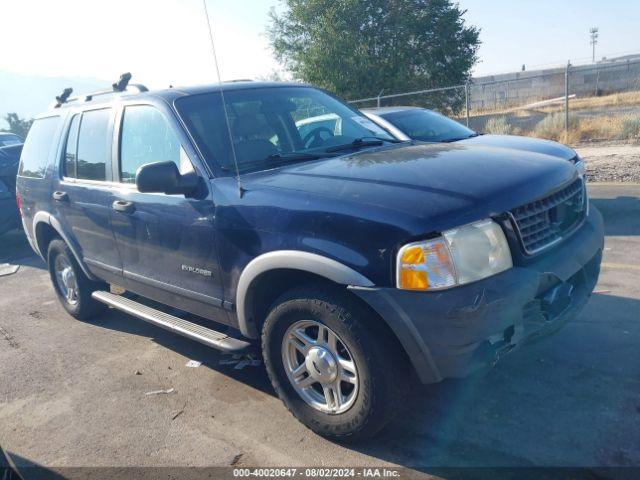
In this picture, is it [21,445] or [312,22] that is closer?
[21,445]

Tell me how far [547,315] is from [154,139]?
280 cm

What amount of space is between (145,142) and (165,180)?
892mm

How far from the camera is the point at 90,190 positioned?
4.64 metres

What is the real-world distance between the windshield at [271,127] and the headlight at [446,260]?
1.36 m

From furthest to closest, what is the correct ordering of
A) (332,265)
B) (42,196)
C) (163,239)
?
(42,196) < (163,239) < (332,265)

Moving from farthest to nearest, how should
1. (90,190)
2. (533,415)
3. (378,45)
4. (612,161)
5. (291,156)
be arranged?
(378,45) < (612,161) < (90,190) < (291,156) < (533,415)

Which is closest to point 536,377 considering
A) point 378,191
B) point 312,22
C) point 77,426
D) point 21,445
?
point 378,191

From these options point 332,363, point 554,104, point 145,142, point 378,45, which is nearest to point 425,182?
point 332,363

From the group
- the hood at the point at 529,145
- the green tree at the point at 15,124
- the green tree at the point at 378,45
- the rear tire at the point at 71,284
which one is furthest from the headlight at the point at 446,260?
the green tree at the point at 15,124

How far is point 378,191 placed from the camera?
2.89 metres

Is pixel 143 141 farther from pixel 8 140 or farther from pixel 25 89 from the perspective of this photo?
pixel 25 89

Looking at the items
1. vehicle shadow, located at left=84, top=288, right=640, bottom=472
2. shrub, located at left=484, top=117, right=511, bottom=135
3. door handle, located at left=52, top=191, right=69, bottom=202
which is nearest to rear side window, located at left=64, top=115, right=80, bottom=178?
door handle, located at left=52, top=191, right=69, bottom=202

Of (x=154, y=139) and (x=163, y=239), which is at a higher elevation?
(x=154, y=139)

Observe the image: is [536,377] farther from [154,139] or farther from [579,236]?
[154,139]
